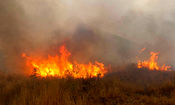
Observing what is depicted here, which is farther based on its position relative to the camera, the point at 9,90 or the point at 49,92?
the point at 9,90

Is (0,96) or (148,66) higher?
(148,66)

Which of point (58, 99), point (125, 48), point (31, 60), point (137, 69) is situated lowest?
point (58, 99)

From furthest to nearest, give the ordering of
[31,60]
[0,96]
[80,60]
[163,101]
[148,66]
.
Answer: [80,60], [148,66], [31,60], [163,101], [0,96]

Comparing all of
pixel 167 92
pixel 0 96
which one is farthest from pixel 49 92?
pixel 167 92

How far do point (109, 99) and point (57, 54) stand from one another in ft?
29.9

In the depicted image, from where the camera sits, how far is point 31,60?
1173 centimetres

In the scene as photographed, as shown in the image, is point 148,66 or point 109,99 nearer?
point 109,99

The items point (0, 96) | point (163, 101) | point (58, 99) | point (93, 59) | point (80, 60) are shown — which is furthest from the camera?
point (93, 59)

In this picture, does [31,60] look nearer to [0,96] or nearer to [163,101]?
[0,96]

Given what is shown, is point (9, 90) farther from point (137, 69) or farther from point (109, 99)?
point (137, 69)

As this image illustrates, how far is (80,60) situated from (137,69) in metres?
6.28

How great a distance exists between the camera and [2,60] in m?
12.8

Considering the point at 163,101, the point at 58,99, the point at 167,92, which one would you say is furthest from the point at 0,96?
the point at 167,92

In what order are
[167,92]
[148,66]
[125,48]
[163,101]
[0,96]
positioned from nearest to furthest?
1. [0,96]
2. [163,101]
3. [167,92]
4. [148,66]
5. [125,48]
